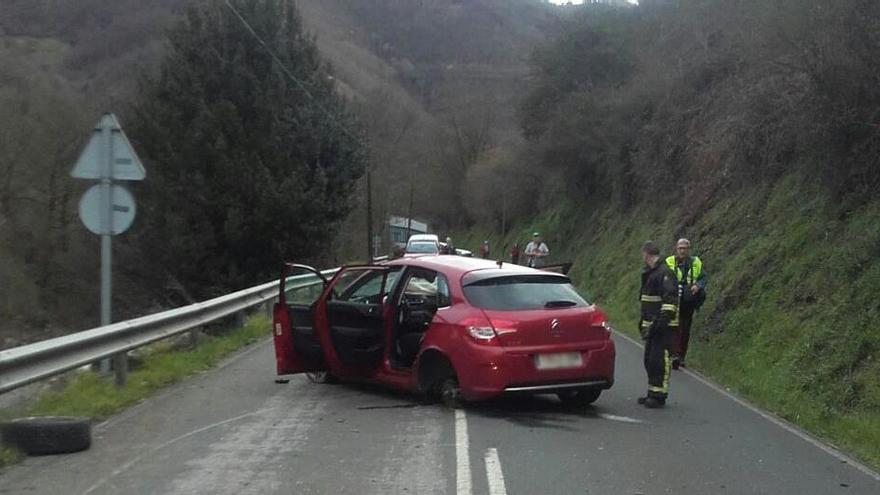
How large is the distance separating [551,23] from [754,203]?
26.2 metres

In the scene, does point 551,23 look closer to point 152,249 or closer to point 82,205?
point 152,249

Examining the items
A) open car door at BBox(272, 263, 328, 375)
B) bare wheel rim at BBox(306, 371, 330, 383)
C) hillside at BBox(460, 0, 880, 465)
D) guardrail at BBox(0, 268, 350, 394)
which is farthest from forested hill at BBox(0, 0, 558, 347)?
open car door at BBox(272, 263, 328, 375)

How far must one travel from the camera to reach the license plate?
356 inches

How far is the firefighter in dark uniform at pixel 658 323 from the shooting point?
9.89 meters

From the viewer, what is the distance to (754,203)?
19.1 m

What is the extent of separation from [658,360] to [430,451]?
3.28 metres

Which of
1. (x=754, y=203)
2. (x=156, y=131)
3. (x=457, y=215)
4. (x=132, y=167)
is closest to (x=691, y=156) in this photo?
(x=754, y=203)

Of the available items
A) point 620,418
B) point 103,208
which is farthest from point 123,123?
point 620,418

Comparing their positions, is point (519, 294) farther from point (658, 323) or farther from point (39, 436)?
point (39, 436)

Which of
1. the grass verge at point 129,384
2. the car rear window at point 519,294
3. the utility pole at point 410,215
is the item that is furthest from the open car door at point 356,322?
the utility pole at point 410,215

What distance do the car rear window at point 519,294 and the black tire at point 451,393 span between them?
2.62ft

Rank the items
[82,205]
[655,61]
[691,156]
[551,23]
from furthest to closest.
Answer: [551,23], [655,61], [691,156], [82,205]

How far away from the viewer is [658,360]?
391 inches

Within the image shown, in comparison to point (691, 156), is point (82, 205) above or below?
below
